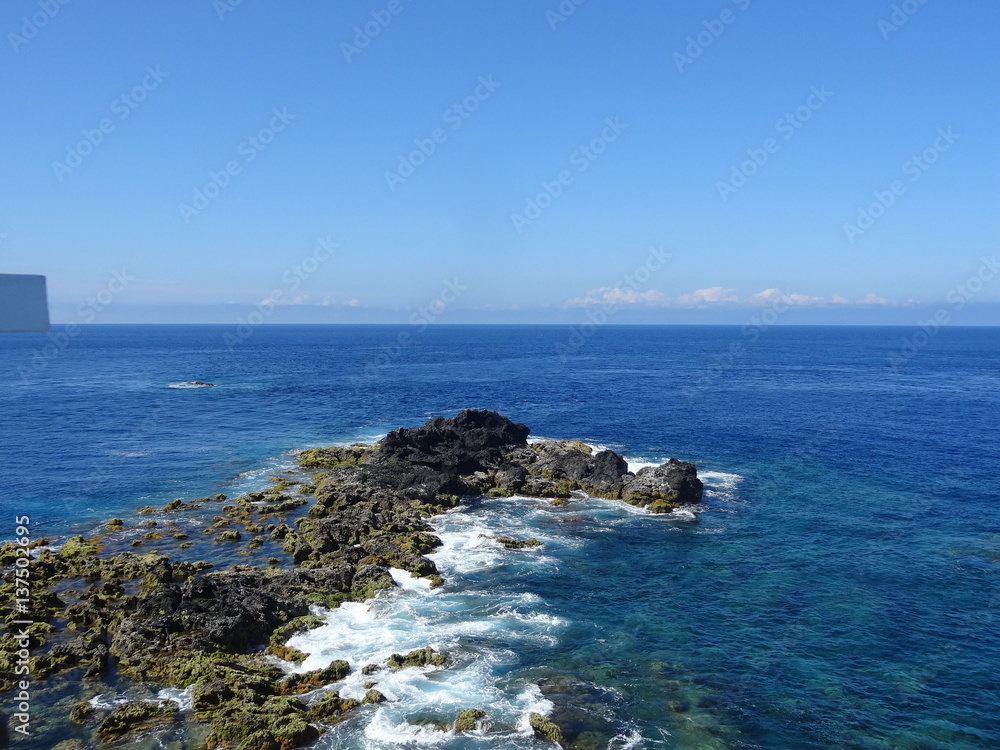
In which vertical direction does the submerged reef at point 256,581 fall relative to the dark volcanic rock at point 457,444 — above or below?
below

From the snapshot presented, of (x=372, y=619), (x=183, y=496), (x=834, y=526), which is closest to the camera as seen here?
(x=372, y=619)

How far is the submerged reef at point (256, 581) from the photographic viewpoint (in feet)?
100

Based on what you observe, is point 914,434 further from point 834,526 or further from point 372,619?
point 372,619

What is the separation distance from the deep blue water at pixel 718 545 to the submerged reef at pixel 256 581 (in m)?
3.84

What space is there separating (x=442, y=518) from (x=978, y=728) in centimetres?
3965

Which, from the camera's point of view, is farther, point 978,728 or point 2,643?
point 2,643

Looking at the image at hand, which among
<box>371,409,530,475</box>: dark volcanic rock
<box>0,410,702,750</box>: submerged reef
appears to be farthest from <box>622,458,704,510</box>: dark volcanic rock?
<box>371,409,530,475</box>: dark volcanic rock

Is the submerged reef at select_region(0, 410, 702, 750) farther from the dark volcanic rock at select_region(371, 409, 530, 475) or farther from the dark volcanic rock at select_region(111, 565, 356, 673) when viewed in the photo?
the dark volcanic rock at select_region(371, 409, 530, 475)

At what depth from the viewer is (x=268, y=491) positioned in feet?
208

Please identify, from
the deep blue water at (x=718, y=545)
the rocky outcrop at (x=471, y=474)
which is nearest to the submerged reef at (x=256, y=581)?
the rocky outcrop at (x=471, y=474)

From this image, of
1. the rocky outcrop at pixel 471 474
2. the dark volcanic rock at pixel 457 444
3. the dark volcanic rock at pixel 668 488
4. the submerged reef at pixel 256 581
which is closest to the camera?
the submerged reef at pixel 256 581

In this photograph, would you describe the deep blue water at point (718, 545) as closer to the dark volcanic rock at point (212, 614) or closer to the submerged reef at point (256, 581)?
the submerged reef at point (256, 581)

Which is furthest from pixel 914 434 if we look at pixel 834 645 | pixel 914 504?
pixel 834 645

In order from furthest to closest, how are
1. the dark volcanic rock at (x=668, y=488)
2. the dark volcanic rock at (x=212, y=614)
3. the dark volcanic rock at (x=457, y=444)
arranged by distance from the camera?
the dark volcanic rock at (x=457, y=444) → the dark volcanic rock at (x=668, y=488) → the dark volcanic rock at (x=212, y=614)
